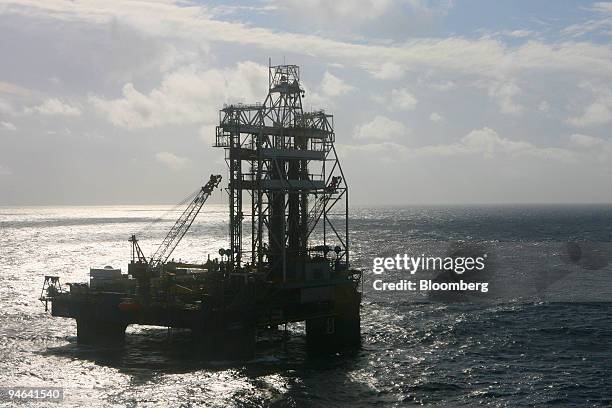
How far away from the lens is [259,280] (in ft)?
210

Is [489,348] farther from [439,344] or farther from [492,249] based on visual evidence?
[492,249]

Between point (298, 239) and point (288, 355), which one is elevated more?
point (298, 239)

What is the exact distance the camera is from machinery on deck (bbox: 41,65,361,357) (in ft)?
202

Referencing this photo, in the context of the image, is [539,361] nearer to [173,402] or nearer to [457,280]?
[173,402]

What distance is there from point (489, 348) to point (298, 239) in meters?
21.9

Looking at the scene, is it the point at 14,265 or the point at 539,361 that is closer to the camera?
the point at 539,361

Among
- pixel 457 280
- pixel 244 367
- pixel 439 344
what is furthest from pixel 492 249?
pixel 244 367

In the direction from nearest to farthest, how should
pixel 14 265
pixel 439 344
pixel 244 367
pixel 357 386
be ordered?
1. pixel 357 386
2. pixel 244 367
3. pixel 439 344
4. pixel 14 265

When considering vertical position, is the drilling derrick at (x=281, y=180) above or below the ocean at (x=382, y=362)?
above

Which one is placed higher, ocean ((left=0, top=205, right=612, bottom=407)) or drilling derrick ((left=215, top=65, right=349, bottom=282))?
drilling derrick ((left=215, top=65, right=349, bottom=282))

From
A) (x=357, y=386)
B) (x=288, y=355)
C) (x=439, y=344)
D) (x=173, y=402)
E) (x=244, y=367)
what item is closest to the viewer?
(x=173, y=402)

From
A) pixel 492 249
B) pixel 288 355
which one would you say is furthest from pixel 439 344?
pixel 492 249

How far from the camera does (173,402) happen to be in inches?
1954

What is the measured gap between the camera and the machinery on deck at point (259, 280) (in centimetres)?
6150
